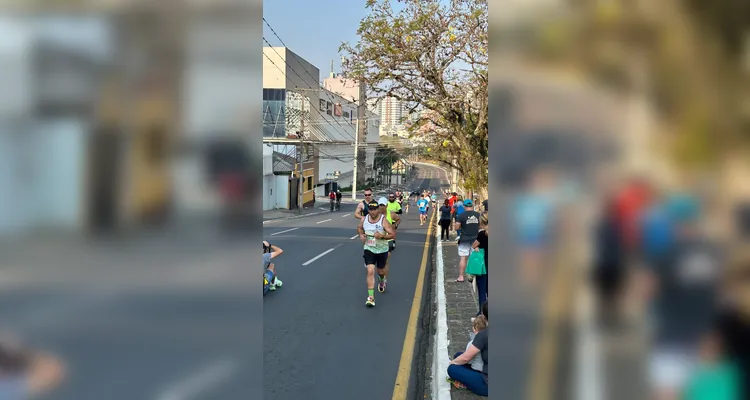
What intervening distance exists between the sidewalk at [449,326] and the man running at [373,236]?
970 mm

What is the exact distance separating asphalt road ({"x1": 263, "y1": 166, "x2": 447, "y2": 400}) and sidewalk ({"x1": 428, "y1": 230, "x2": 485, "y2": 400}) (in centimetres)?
41

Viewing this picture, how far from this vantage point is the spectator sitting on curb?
383 cm

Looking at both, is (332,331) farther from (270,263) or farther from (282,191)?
(282,191)
